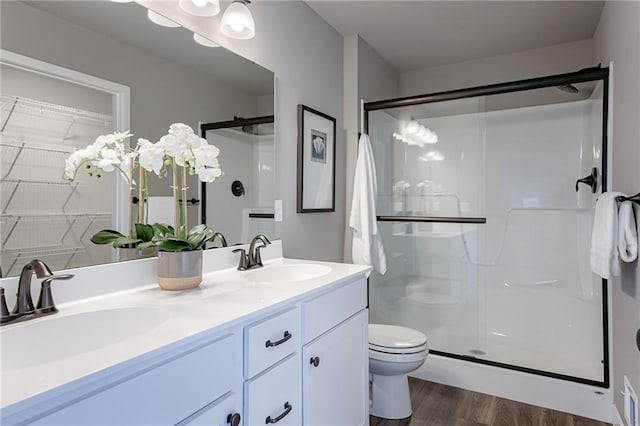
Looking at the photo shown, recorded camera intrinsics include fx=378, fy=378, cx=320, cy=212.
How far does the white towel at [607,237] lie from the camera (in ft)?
5.05

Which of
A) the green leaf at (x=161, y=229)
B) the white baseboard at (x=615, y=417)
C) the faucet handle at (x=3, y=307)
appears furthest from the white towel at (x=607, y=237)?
the faucet handle at (x=3, y=307)

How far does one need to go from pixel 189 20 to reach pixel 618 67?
2.05 metres

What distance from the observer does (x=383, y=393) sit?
2.09 m

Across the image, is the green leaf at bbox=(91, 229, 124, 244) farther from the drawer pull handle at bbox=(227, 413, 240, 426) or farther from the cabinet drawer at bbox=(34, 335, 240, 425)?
the drawer pull handle at bbox=(227, 413, 240, 426)

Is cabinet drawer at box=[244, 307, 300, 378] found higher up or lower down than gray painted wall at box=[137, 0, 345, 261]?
lower down

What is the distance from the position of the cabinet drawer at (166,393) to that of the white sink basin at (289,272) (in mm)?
741

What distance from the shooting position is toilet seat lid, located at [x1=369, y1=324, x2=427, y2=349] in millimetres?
2014

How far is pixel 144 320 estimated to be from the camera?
1.05 metres

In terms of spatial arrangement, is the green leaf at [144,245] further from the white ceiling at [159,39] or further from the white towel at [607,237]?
the white towel at [607,237]

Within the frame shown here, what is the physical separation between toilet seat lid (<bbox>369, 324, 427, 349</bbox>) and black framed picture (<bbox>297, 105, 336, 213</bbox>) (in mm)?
819

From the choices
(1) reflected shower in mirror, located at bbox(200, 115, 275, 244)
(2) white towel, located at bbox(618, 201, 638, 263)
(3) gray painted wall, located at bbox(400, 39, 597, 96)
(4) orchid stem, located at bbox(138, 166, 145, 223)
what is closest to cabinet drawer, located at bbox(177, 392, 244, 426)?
(4) orchid stem, located at bbox(138, 166, 145, 223)

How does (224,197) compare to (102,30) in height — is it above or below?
below

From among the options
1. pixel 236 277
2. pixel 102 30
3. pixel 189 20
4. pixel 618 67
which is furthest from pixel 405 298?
pixel 102 30

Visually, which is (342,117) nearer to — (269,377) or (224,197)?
(224,197)
